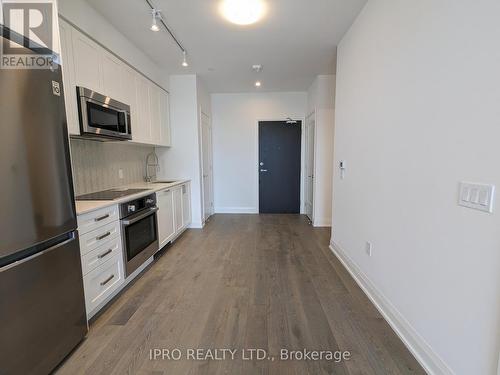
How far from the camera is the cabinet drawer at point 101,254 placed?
1757 mm

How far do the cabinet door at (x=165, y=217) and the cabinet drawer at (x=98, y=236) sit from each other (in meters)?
0.88

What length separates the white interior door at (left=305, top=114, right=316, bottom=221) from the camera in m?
4.54

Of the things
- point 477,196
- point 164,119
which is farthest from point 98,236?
point 164,119

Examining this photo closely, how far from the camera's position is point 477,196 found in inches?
42.6

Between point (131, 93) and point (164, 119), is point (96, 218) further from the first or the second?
point (164, 119)

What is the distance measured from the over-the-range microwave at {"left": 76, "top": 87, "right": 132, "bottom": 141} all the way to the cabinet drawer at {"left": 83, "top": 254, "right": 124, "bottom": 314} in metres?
1.18

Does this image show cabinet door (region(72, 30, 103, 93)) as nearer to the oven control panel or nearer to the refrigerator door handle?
the oven control panel

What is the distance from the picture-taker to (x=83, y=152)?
2.51 meters

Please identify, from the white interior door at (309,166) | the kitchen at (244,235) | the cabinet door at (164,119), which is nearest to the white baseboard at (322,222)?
the white interior door at (309,166)

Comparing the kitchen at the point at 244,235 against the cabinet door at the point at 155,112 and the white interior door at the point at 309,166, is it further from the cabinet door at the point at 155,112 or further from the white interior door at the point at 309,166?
the white interior door at the point at 309,166

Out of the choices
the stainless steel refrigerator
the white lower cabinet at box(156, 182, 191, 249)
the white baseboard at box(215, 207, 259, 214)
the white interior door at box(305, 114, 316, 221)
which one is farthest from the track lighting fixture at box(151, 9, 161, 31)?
the white baseboard at box(215, 207, 259, 214)

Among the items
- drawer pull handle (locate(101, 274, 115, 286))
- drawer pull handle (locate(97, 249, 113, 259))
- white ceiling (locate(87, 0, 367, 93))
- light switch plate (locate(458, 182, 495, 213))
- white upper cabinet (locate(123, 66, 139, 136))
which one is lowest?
drawer pull handle (locate(101, 274, 115, 286))

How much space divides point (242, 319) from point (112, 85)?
2.65 metres

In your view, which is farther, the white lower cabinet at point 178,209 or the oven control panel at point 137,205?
the white lower cabinet at point 178,209
